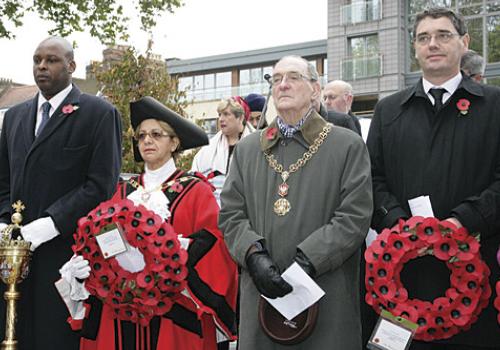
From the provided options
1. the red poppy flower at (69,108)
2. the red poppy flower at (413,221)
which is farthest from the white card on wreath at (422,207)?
the red poppy flower at (69,108)

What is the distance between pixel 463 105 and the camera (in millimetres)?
3865

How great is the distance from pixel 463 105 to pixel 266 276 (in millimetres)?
1487

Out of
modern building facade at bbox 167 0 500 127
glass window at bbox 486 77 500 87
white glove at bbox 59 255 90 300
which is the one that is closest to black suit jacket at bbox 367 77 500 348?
white glove at bbox 59 255 90 300

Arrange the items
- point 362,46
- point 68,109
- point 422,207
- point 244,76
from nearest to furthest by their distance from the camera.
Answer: point 422,207 → point 68,109 → point 362,46 → point 244,76

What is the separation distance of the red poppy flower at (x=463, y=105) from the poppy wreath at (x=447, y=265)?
70cm

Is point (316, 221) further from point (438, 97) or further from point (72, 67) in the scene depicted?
point (72, 67)

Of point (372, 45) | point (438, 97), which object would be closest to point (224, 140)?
point (438, 97)

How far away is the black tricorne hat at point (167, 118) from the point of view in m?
4.58

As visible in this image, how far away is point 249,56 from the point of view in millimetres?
35031

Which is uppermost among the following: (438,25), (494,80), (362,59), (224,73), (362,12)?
(362,12)

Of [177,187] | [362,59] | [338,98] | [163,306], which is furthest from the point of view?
[362,59]

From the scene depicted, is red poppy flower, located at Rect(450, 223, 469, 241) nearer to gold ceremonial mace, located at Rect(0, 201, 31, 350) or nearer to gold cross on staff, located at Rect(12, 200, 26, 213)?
gold ceremonial mace, located at Rect(0, 201, 31, 350)

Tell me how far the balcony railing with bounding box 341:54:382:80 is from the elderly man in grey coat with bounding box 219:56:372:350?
877 inches

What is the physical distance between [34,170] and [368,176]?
2310 mm
